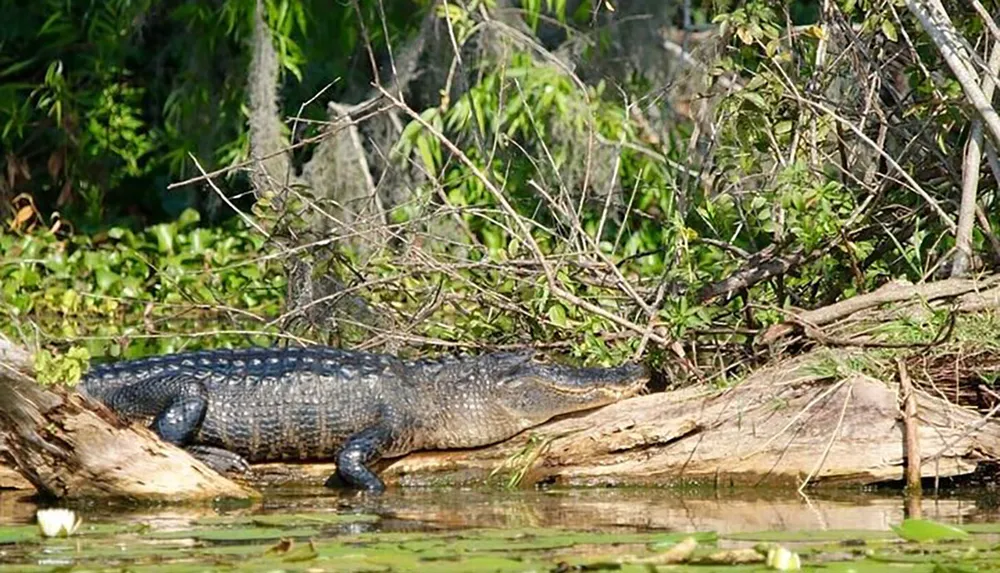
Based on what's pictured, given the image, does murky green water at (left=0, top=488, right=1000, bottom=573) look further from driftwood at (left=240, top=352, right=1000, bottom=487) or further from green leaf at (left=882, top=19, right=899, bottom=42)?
green leaf at (left=882, top=19, right=899, bottom=42)

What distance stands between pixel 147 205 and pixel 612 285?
9.38 meters

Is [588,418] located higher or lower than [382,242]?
lower

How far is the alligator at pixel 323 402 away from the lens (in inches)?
277

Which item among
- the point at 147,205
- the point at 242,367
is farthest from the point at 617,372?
the point at 147,205

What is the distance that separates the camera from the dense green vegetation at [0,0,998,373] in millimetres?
7133

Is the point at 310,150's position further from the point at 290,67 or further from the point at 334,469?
the point at 334,469

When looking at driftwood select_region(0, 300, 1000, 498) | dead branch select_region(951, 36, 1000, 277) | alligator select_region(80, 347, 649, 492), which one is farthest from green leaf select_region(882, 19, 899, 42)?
alligator select_region(80, 347, 649, 492)

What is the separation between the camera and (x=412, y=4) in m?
13.9

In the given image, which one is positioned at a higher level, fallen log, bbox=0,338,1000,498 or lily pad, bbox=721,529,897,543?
fallen log, bbox=0,338,1000,498

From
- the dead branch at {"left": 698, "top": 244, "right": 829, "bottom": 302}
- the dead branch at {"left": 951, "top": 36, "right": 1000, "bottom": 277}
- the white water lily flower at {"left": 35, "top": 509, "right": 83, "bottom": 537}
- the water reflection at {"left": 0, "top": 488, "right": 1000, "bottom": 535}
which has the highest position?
the dead branch at {"left": 951, "top": 36, "right": 1000, "bottom": 277}

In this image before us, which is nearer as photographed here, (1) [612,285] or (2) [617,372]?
(2) [617,372]

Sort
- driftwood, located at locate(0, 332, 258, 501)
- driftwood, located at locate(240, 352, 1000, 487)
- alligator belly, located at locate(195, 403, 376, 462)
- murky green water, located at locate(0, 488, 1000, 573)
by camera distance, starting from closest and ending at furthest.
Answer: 1. murky green water, located at locate(0, 488, 1000, 573)
2. driftwood, located at locate(0, 332, 258, 501)
3. driftwood, located at locate(240, 352, 1000, 487)
4. alligator belly, located at locate(195, 403, 376, 462)

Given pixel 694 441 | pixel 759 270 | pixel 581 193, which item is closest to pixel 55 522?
pixel 694 441

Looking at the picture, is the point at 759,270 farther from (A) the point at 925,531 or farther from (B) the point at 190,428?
(A) the point at 925,531
